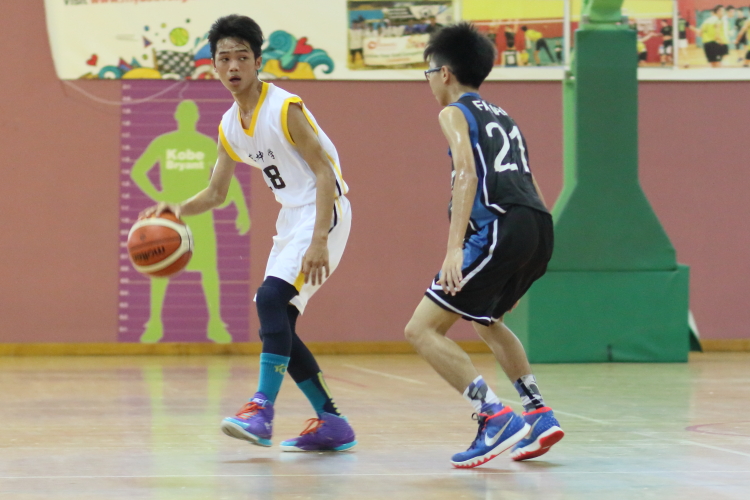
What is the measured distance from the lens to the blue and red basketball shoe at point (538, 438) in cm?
307

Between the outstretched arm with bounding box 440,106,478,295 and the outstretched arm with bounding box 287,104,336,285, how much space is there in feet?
1.55

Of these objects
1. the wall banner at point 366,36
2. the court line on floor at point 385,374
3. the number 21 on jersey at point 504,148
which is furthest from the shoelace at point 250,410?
the wall banner at point 366,36

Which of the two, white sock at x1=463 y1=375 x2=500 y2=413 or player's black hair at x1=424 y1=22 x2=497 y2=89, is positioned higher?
player's black hair at x1=424 y1=22 x2=497 y2=89

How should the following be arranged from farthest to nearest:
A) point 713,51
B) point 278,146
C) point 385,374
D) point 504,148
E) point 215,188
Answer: point 713,51
point 385,374
point 215,188
point 278,146
point 504,148

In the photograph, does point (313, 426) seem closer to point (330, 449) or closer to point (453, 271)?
point (330, 449)

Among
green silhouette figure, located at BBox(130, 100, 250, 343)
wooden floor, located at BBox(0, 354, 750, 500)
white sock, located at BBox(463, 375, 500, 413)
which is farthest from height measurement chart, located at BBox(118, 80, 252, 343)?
white sock, located at BBox(463, 375, 500, 413)

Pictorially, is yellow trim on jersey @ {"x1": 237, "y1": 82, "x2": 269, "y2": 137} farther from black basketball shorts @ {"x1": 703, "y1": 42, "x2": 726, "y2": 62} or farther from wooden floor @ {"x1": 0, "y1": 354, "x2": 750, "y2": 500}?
black basketball shorts @ {"x1": 703, "y1": 42, "x2": 726, "y2": 62}

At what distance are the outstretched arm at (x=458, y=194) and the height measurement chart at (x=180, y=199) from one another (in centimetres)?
538

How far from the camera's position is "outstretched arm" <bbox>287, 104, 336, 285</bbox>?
331 centimetres

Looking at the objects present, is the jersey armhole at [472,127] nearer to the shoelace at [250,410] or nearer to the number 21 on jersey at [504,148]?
the number 21 on jersey at [504,148]

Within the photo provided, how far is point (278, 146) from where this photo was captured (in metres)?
3.42

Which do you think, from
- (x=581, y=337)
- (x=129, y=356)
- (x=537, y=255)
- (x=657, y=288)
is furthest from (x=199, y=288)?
(x=537, y=255)

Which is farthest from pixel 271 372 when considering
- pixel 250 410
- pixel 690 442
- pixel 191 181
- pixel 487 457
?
pixel 191 181

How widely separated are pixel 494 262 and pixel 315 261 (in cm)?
62
